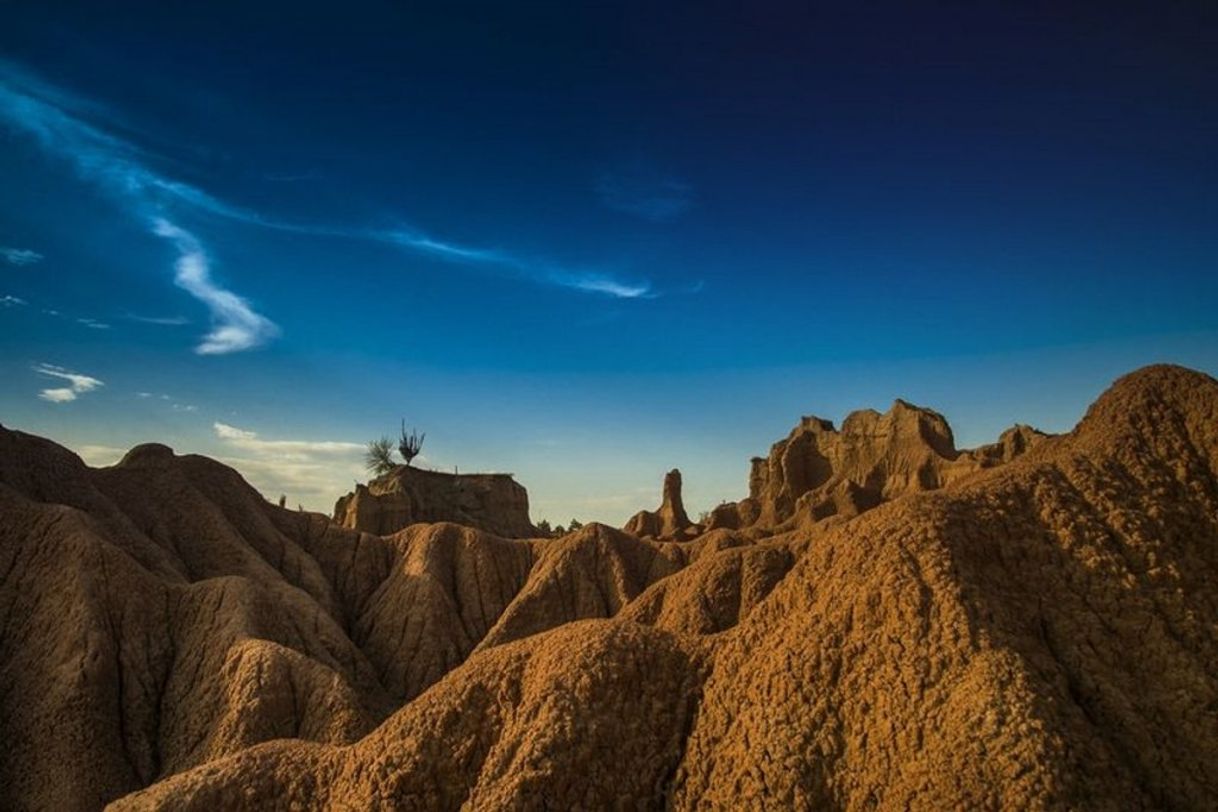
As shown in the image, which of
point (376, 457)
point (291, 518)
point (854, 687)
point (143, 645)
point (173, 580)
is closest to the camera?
point (854, 687)

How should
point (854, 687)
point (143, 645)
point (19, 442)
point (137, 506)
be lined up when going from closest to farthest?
1. point (854, 687)
2. point (143, 645)
3. point (19, 442)
4. point (137, 506)

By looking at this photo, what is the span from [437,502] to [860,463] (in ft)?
118

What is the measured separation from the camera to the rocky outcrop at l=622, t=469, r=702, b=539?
70.7 m

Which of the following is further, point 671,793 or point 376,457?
point 376,457

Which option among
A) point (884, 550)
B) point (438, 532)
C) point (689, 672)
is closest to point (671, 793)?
point (689, 672)

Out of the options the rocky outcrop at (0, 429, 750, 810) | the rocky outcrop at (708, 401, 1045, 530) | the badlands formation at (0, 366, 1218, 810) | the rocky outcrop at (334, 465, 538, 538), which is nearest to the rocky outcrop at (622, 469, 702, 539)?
the rocky outcrop at (708, 401, 1045, 530)

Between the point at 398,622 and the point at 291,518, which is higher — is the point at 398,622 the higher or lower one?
the lower one

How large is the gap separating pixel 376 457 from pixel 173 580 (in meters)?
49.1

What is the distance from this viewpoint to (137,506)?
35406mm

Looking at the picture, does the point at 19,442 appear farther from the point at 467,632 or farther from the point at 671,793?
the point at 671,793

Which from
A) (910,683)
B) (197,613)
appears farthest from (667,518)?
(910,683)

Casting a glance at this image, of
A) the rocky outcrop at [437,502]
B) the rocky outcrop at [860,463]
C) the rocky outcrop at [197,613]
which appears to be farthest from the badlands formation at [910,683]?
the rocky outcrop at [437,502]

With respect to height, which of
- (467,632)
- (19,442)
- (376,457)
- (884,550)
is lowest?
(467,632)

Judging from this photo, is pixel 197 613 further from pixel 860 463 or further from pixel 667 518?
pixel 860 463
